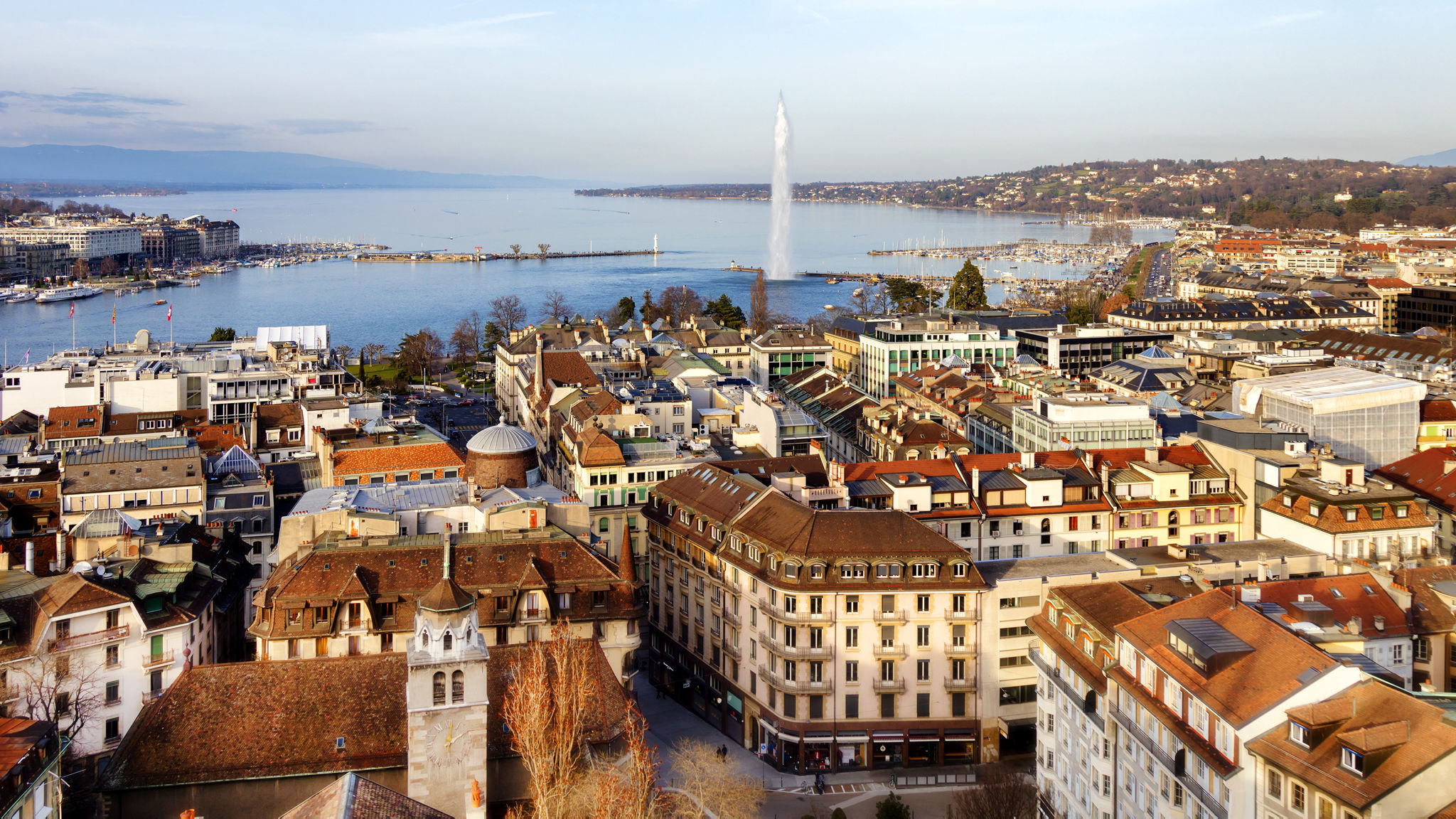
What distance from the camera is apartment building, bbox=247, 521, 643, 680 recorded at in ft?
87.0

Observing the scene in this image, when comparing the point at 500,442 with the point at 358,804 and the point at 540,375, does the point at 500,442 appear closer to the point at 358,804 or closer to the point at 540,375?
the point at 540,375

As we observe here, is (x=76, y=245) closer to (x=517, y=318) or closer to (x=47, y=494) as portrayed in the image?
(x=517, y=318)

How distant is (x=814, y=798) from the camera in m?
26.8

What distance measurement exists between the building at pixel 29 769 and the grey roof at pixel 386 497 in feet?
39.9

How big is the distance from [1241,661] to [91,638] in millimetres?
21862

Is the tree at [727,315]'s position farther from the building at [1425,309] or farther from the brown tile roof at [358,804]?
the brown tile roof at [358,804]

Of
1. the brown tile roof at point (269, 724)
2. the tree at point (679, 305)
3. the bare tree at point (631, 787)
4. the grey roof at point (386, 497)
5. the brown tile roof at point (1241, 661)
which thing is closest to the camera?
the brown tile roof at point (1241, 661)

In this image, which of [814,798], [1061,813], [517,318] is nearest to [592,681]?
[814,798]

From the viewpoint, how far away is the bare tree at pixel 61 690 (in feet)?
78.8

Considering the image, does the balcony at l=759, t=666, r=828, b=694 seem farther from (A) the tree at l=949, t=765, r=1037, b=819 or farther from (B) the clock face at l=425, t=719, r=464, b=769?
(B) the clock face at l=425, t=719, r=464, b=769

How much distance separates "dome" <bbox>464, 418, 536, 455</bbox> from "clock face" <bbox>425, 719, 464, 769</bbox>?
67.0ft

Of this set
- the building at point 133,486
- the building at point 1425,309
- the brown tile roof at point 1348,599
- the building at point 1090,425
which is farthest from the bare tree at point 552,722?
the building at point 1425,309

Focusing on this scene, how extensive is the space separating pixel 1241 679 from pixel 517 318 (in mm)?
90962

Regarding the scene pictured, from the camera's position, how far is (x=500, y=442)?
39.6m
